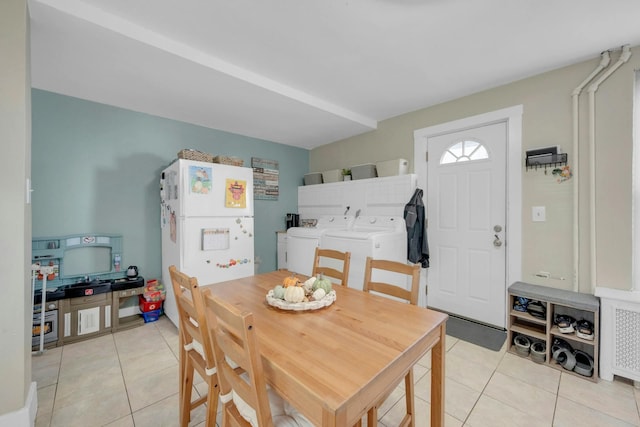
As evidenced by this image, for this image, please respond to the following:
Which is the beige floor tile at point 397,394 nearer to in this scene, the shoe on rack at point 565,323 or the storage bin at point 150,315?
A: the shoe on rack at point 565,323

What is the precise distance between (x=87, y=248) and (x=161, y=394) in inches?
73.2

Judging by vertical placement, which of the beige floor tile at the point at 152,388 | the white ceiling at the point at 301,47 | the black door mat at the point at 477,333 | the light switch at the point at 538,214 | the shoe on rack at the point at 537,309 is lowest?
the beige floor tile at the point at 152,388

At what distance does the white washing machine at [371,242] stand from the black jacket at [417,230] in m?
0.10

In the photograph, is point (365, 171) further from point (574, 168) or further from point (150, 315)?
point (150, 315)

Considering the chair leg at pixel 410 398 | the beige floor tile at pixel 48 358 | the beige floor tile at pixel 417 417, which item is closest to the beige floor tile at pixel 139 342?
the beige floor tile at pixel 48 358

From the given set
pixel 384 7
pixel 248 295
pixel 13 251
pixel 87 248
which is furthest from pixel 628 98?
pixel 87 248

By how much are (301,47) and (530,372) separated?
3014 mm

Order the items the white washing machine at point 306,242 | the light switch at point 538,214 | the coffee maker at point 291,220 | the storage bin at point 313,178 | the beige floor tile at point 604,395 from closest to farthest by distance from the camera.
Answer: the beige floor tile at point 604,395
the light switch at point 538,214
the white washing machine at point 306,242
the storage bin at point 313,178
the coffee maker at point 291,220

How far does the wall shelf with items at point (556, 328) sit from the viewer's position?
1.92 metres

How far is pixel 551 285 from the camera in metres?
2.32

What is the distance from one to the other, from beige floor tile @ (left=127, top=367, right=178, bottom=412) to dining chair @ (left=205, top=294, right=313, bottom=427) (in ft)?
3.27

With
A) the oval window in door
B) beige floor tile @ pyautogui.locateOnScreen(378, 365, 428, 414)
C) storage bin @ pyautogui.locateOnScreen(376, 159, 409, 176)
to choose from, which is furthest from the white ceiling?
beige floor tile @ pyautogui.locateOnScreen(378, 365, 428, 414)

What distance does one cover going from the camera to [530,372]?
1976 mm

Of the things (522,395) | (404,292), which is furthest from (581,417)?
(404,292)
